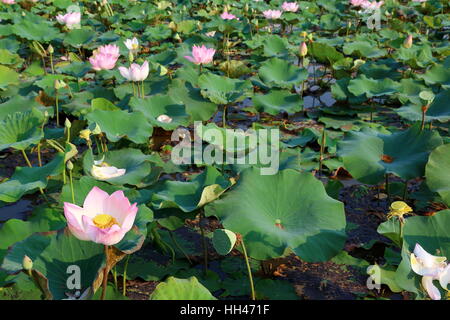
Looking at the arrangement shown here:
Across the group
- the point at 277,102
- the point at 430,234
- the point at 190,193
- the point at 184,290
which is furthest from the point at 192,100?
the point at 184,290

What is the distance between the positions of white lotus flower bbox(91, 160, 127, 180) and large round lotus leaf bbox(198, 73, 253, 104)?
111 centimetres

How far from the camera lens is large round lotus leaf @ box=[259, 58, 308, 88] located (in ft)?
11.5

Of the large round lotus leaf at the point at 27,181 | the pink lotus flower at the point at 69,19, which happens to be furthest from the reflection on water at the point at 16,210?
the pink lotus flower at the point at 69,19

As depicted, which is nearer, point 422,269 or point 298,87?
point 422,269

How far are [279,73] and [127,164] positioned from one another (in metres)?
1.74

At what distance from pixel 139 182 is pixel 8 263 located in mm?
725

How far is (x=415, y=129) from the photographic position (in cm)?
225

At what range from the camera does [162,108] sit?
117 inches

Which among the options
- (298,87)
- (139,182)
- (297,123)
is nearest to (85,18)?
(298,87)

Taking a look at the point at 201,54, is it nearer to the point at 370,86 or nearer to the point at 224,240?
the point at 370,86

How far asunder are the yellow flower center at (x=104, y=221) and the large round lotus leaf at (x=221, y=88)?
1769 mm

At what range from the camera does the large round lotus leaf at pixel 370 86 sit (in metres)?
3.22

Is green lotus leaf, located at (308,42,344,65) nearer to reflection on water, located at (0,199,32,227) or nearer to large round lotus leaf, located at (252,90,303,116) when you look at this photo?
large round lotus leaf, located at (252,90,303,116)

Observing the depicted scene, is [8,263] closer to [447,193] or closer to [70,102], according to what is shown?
[447,193]
